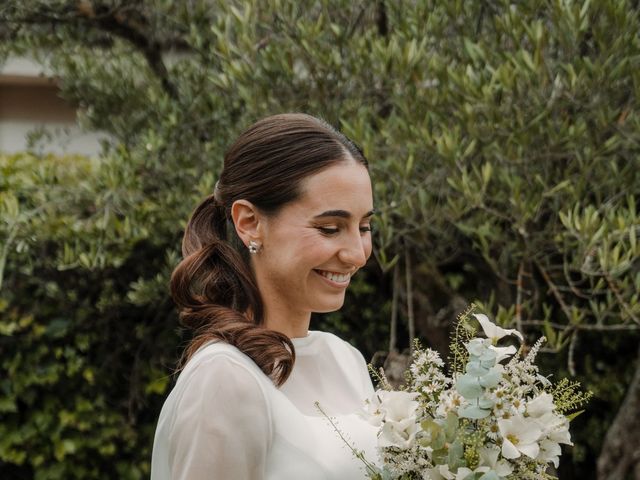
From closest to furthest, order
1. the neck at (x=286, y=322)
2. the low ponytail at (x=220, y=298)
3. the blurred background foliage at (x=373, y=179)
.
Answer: the low ponytail at (x=220, y=298) → the neck at (x=286, y=322) → the blurred background foliage at (x=373, y=179)

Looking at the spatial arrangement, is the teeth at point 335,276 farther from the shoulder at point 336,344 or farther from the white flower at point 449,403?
the white flower at point 449,403

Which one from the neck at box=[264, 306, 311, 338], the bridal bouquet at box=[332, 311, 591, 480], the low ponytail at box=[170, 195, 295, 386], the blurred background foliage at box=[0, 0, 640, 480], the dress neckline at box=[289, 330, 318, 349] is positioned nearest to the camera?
the bridal bouquet at box=[332, 311, 591, 480]

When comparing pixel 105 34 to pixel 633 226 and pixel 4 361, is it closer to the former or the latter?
pixel 4 361

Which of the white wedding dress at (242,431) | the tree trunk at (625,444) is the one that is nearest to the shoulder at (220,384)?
the white wedding dress at (242,431)

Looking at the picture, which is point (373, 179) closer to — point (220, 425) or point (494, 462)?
point (220, 425)

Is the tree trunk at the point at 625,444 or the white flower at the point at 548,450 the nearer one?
the white flower at the point at 548,450

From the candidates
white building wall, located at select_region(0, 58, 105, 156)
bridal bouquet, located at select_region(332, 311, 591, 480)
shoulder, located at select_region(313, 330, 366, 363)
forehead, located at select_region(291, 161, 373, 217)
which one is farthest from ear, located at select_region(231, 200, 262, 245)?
white building wall, located at select_region(0, 58, 105, 156)

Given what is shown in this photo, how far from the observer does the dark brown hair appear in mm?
→ 2301

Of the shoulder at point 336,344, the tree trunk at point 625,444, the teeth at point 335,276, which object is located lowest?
the tree trunk at point 625,444

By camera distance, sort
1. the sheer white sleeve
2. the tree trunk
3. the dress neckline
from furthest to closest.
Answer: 1. the tree trunk
2. the dress neckline
3. the sheer white sleeve

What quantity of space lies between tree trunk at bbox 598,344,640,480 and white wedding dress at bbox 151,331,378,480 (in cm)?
261

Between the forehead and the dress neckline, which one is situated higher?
the forehead

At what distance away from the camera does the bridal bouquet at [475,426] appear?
1895 mm

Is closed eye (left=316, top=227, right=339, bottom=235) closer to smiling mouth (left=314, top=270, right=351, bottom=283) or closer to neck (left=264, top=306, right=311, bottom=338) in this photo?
smiling mouth (left=314, top=270, right=351, bottom=283)
